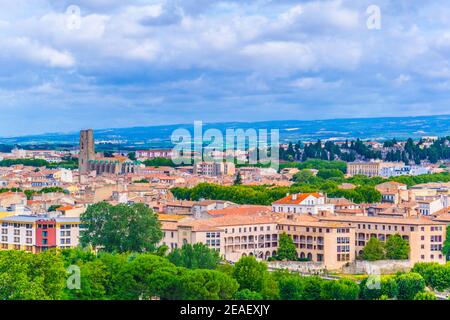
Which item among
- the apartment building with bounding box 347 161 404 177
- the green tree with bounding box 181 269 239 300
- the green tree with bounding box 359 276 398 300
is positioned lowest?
the green tree with bounding box 359 276 398 300

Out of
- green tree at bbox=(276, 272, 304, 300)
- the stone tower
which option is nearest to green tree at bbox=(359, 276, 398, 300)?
green tree at bbox=(276, 272, 304, 300)

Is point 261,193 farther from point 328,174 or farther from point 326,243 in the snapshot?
point 328,174

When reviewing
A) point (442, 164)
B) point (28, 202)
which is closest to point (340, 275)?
point (28, 202)

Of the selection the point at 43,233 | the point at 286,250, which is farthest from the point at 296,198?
the point at 43,233

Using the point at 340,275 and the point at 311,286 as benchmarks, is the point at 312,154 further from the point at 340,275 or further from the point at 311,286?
the point at 311,286

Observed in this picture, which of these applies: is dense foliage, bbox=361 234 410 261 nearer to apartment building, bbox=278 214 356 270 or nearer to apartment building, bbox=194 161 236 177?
apartment building, bbox=278 214 356 270
